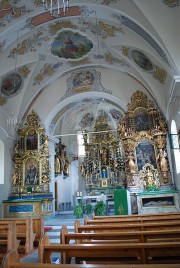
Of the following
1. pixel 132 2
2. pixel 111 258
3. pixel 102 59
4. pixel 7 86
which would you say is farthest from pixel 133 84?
pixel 111 258

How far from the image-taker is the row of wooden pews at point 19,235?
5.09 meters

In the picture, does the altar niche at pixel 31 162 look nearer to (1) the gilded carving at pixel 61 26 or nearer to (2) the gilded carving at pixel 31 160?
(2) the gilded carving at pixel 31 160

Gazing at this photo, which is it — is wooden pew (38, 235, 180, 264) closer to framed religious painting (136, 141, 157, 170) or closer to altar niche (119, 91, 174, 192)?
altar niche (119, 91, 174, 192)

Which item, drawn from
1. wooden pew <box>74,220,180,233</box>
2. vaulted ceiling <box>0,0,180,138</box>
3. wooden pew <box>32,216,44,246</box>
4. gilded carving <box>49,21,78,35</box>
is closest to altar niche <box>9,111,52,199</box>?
vaulted ceiling <box>0,0,180,138</box>

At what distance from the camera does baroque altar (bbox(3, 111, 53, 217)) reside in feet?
43.8

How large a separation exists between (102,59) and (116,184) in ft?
30.8

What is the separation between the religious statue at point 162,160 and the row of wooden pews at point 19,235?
275 inches

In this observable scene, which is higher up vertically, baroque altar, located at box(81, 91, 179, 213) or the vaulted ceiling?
the vaulted ceiling

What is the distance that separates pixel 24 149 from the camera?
1432 centimetres

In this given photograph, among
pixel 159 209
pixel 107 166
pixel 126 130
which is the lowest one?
pixel 159 209

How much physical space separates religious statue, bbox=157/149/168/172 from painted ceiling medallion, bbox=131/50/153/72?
4.17 m

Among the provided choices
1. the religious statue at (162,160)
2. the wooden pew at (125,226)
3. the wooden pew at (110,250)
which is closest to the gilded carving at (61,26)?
the religious statue at (162,160)

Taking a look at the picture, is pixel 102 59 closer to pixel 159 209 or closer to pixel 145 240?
pixel 159 209

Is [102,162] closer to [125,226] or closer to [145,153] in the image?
[145,153]
